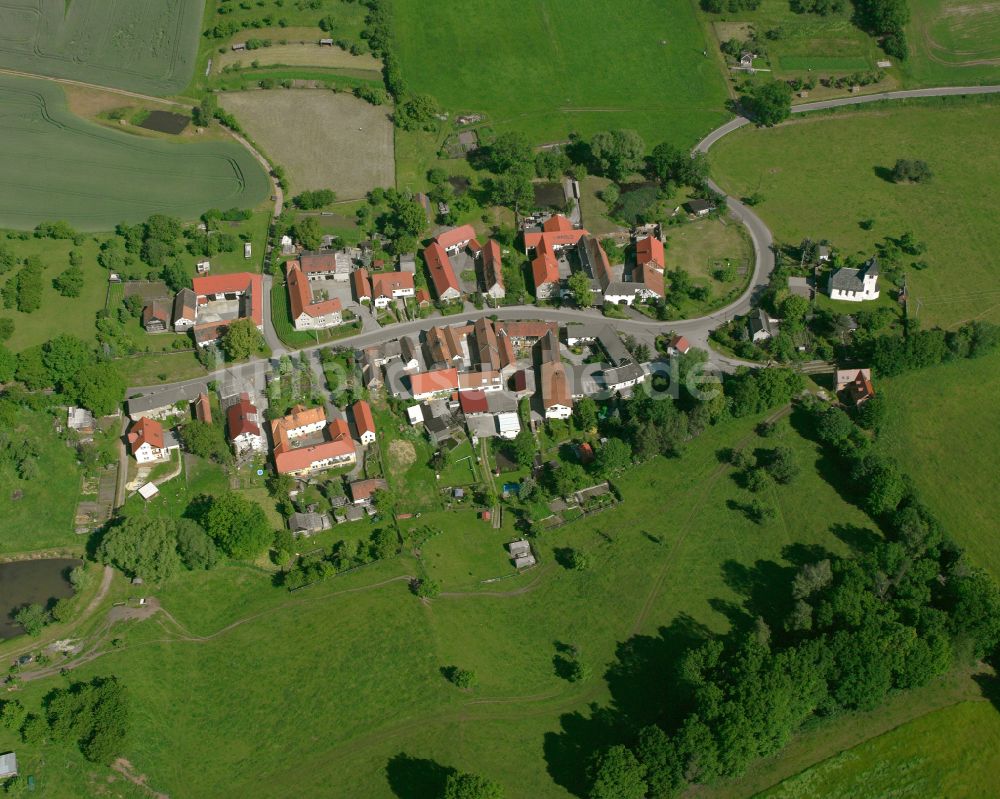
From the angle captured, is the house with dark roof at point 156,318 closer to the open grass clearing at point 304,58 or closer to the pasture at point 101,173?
the pasture at point 101,173

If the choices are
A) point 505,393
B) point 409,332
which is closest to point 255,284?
point 409,332

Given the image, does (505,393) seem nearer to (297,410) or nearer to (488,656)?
(297,410)

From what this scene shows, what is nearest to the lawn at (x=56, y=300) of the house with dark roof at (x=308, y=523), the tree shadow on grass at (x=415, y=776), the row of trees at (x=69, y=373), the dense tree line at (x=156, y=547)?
the row of trees at (x=69, y=373)

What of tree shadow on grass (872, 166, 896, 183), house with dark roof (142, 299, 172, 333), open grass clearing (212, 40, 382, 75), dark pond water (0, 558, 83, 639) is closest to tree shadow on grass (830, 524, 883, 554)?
tree shadow on grass (872, 166, 896, 183)

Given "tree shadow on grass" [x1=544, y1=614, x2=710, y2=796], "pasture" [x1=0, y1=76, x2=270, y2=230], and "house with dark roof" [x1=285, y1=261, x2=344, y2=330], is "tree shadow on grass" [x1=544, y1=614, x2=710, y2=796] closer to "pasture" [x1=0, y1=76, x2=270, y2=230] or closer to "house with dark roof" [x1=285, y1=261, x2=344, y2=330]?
"house with dark roof" [x1=285, y1=261, x2=344, y2=330]

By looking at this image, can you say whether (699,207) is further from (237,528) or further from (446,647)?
(237,528)
